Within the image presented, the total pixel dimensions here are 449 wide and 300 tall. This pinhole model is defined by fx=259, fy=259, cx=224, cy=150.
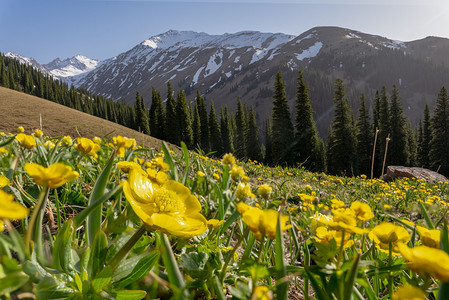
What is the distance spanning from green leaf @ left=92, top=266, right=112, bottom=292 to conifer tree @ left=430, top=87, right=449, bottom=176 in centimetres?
4062

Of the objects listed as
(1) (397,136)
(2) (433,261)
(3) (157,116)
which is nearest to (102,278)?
(2) (433,261)

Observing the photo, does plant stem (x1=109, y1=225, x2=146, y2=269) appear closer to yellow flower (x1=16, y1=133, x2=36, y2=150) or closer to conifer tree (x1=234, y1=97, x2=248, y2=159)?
yellow flower (x1=16, y1=133, x2=36, y2=150)

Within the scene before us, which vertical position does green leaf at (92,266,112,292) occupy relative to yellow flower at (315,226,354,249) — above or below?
above

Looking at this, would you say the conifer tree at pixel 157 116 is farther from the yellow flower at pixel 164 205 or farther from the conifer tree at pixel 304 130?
the yellow flower at pixel 164 205

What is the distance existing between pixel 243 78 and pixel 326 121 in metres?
65.6

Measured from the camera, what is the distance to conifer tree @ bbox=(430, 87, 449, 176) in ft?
104

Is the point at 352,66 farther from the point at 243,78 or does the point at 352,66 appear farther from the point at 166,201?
the point at 166,201

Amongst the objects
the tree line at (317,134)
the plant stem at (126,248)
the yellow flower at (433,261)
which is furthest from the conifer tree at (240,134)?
the yellow flower at (433,261)

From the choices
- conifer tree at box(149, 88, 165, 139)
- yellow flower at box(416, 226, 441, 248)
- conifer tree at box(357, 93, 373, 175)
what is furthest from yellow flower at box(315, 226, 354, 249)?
conifer tree at box(149, 88, 165, 139)

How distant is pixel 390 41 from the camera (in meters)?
171

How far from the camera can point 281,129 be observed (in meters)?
28.8

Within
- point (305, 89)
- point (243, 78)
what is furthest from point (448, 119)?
point (243, 78)

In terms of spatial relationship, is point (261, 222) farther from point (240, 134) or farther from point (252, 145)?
point (240, 134)

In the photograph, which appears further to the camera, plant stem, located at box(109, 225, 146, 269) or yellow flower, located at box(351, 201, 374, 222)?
yellow flower, located at box(351, 201, 374, 222)
